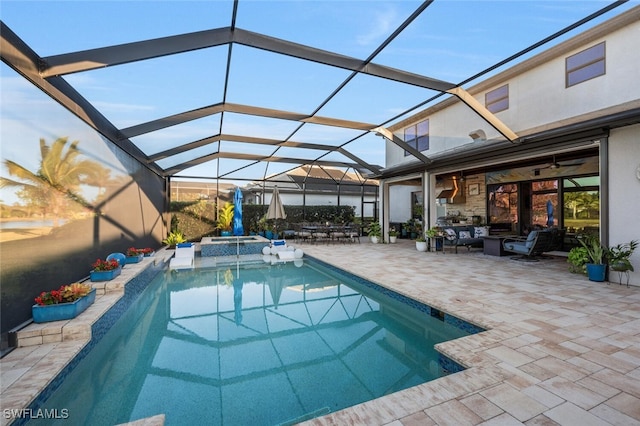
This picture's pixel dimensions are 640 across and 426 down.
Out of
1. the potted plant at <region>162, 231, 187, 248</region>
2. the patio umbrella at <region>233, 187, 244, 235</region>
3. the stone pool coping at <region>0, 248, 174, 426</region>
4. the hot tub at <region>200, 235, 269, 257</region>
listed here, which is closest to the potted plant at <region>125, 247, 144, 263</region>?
the stone pool coping at <region>0, 248, 174, 426</region>

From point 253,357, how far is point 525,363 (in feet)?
9.83

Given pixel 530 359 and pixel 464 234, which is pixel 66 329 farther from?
pixel 464 234

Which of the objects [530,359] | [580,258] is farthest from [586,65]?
[530,359]

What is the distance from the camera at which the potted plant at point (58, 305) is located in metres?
3.51

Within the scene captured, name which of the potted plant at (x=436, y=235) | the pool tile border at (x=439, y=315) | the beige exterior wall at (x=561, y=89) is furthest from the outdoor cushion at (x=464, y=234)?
the pool tile border at (x=439, y=315)

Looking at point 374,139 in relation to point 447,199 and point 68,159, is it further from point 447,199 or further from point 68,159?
point 68,159

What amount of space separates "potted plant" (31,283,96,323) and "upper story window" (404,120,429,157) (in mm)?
11911

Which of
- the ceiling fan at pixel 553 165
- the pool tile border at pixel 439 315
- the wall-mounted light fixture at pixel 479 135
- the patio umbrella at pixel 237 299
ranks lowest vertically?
the patio umbrella at pixel 237 299

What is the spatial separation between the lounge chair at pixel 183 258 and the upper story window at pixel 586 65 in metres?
11.9

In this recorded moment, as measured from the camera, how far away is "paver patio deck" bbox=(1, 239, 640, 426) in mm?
2092

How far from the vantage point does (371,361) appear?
3523mm

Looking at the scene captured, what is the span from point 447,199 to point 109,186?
44.2ft

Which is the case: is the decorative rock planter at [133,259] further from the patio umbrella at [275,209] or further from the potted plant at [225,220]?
the potted plant at [225,220]

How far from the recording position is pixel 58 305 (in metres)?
3.59
